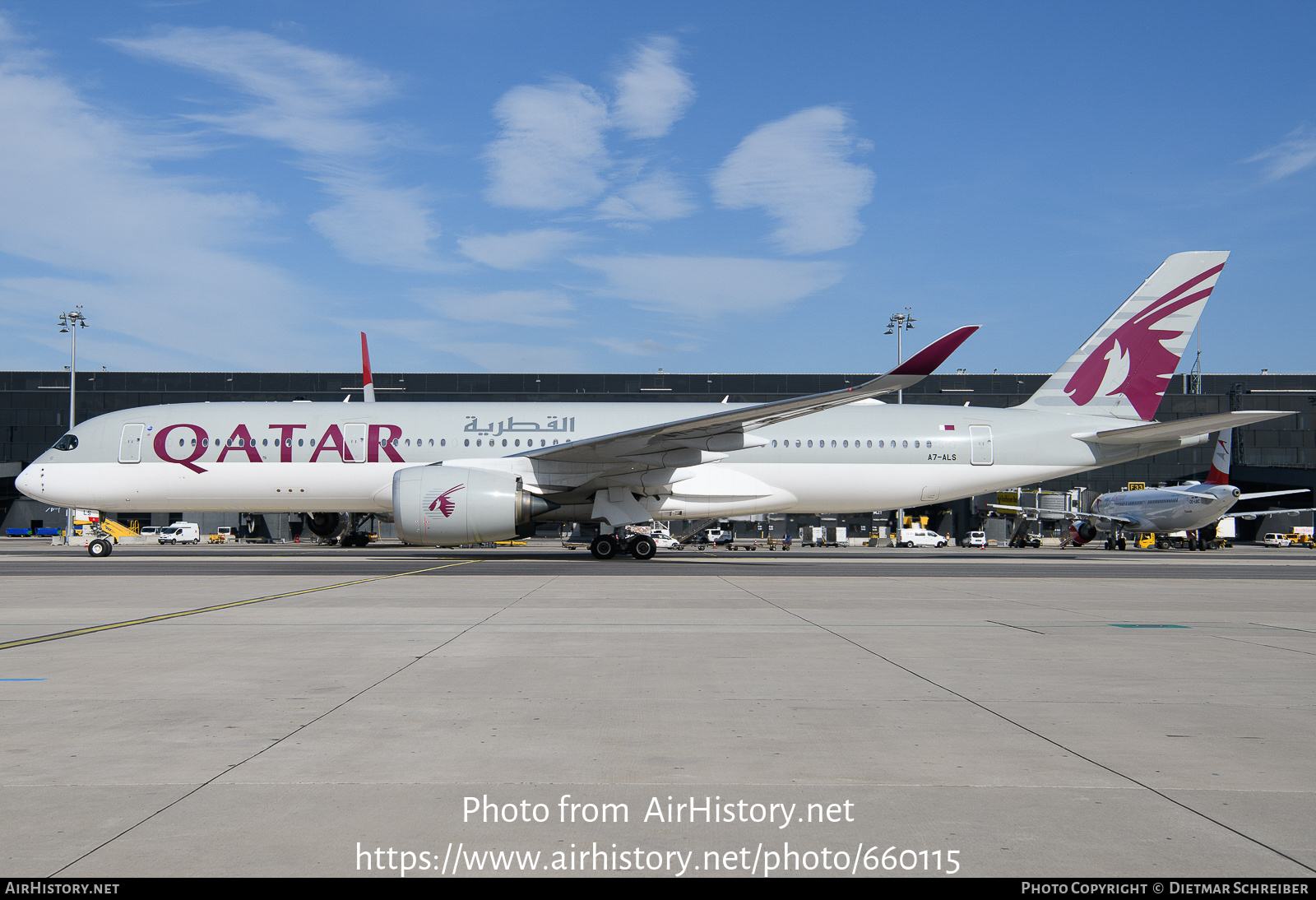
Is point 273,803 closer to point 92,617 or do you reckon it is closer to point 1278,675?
point 1278,675

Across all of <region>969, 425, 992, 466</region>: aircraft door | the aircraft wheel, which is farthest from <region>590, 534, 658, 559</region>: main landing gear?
<region>969, 425, 992, 466</region>: aircraft door

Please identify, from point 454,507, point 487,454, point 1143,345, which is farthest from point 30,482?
point 1143,345

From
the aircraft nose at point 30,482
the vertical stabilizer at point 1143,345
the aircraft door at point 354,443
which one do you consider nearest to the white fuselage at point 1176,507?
the vertical stabilizer at point 1143,345

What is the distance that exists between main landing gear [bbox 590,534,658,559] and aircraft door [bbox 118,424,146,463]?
40.6 feet

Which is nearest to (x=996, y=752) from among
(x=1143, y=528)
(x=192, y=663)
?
(x=192, y=663)

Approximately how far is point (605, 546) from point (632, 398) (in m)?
38.9

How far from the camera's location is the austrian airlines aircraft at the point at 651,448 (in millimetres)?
21889

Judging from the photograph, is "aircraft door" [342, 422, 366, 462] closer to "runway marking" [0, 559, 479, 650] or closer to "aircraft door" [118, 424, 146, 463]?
"aircraft door" [118, 424, 146, 463]

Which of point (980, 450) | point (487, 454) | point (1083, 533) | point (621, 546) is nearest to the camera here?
point (621, 546)

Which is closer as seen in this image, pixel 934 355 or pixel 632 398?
pixel 934 355

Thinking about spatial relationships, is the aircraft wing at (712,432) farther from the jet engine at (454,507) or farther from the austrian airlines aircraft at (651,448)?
the jet engine at (454,507)

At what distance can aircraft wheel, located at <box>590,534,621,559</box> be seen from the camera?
75.4ft

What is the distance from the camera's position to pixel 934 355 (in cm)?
1745

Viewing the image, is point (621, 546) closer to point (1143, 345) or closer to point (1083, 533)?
point (1143, 345)
